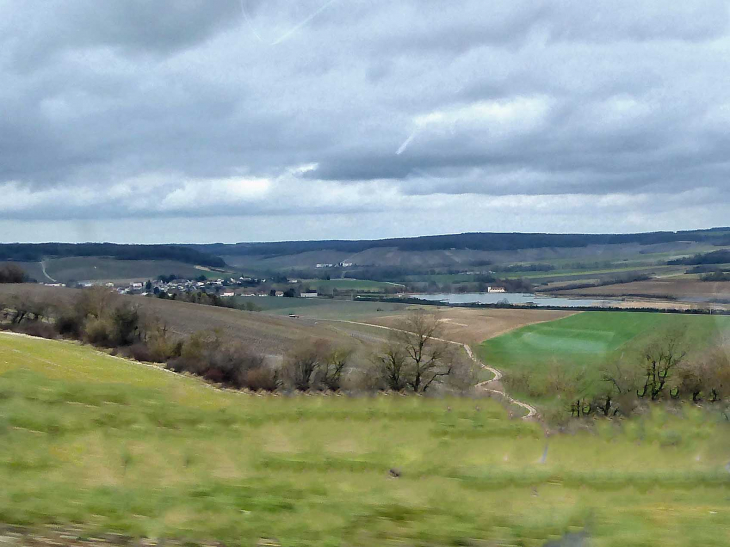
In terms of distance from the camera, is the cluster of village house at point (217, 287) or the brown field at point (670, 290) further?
the cluster of village house at point (217, 287)

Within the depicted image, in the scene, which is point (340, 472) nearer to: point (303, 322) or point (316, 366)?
point (316, 366)

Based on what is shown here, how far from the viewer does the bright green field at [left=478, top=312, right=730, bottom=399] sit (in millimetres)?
23656

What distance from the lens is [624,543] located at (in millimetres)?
5773

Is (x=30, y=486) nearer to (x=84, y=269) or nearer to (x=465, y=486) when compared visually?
(x=465, y=486)

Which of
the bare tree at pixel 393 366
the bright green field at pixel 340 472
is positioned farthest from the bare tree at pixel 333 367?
the bright green field at pixel 340 472

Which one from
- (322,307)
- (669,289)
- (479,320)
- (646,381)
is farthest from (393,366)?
(322,307)

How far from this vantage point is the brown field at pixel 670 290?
1224 inches

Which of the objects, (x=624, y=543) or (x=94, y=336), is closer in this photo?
(x=624, y=543)

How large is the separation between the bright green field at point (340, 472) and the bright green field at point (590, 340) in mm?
11405

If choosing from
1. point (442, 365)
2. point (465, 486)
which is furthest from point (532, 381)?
point (465, 486)

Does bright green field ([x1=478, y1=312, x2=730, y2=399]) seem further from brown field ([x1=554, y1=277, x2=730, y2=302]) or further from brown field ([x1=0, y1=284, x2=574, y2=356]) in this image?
brown field ([x1=554, y1=277, x2=730, y2=302])

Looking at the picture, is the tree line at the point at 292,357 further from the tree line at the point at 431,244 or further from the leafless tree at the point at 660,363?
the tree line at the point at 431,244

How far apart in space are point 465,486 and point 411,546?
2119 millimetres

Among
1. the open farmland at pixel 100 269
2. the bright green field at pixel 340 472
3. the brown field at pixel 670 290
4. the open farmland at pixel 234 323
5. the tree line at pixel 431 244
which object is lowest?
the open farmland at pixel 234 323
